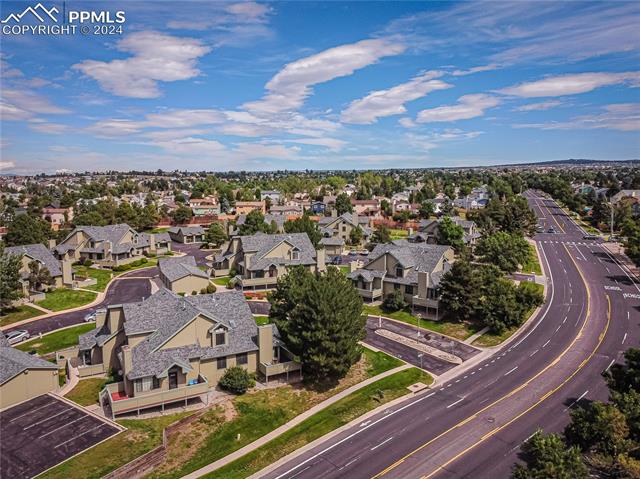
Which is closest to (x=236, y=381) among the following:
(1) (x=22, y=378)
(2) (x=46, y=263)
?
(1) (x=22, y=378)

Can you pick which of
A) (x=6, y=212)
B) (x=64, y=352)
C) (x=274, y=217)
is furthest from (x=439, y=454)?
(x=6, y=212)

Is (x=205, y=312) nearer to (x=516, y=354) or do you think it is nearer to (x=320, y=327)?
(x=320, y=327)

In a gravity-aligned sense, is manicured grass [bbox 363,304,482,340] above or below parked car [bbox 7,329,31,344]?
above

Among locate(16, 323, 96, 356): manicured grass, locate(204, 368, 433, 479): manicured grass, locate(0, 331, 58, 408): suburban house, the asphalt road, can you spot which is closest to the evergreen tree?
locate(204, 368, 433, 479): manicured grass

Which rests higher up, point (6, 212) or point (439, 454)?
point (6, 212)

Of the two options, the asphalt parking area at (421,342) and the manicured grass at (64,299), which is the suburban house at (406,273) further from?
the manicured grass at (64,299)

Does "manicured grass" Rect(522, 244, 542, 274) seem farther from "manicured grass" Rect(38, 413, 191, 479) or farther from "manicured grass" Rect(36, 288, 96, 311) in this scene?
"manicured grass" Rect(36, 288, 96, 311)
